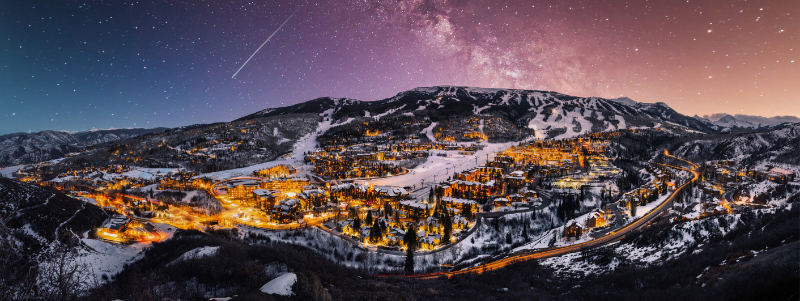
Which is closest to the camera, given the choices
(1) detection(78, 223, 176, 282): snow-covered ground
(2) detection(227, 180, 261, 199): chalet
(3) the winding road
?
(1) detection(78, 223, 176, 282): snow-covered ground

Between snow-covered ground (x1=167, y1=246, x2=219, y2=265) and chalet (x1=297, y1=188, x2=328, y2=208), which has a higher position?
snow-covered ground (x1=167, y1=246, x2=219, y2=265)

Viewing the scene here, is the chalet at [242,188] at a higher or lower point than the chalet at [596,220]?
higher

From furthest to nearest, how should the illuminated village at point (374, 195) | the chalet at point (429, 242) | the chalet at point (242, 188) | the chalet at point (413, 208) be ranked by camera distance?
1. the chalet at point (242, 188)
2. the chalet at point (413, 208)
3. the illuminated village at point (374, 195)
4. the chalet at point (429, 242)

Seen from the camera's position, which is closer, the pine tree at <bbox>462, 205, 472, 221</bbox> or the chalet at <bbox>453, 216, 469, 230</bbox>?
the chalet at <bbox>453, 216, 469, 230</bbox>

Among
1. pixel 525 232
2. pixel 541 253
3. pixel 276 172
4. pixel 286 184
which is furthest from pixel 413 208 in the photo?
pixel 276 172

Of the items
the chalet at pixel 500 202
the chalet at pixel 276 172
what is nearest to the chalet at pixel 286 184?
the chalet at pixel 276 172

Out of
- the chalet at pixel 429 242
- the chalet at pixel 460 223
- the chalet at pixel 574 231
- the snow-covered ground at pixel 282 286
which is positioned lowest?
the chalet at pixel 429 242

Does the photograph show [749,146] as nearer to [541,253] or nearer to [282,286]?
[541,253]

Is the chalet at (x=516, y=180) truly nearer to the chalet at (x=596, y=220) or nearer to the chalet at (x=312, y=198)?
the chalet at (x=596, y=220)

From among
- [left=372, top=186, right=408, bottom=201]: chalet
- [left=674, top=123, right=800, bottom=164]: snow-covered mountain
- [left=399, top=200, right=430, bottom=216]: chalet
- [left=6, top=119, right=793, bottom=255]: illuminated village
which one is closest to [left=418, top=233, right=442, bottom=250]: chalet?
[left=6, top=119, right=793, bottom=255]: illuminated village

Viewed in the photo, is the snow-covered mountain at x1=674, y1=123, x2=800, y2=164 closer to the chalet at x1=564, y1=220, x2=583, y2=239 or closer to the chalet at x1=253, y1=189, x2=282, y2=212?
the chalet at x1=564, y1=220, x2=583, y2=239

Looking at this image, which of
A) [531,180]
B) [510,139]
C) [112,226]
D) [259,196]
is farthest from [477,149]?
[112,226]
